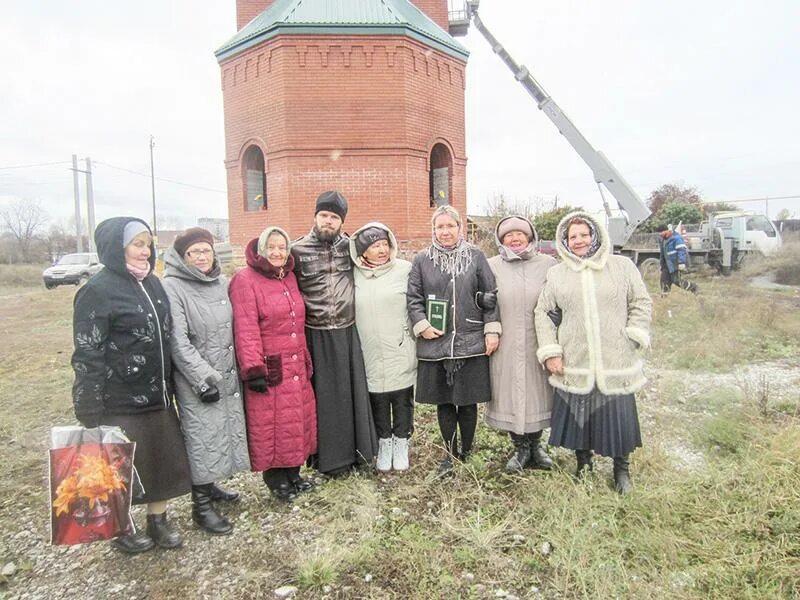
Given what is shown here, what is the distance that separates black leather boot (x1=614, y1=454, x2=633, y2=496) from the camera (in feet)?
10.8

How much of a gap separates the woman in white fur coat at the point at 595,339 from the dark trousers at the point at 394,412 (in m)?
0.97

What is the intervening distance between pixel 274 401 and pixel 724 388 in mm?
4653

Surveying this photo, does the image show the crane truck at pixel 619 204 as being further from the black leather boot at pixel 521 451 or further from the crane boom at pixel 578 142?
the black leather boot at pixel 521 451

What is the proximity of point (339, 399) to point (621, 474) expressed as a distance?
1820 mm

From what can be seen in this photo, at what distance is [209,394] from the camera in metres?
2.90

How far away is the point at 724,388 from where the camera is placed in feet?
18.1

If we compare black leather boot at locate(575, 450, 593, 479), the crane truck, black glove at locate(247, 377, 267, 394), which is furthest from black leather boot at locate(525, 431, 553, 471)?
the crane truck

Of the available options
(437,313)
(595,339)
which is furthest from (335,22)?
(595,339)

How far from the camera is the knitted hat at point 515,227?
11.4ft

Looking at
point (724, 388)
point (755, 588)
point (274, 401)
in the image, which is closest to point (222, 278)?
point (274, 401)

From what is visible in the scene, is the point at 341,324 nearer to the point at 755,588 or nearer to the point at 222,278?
the point at 222,278

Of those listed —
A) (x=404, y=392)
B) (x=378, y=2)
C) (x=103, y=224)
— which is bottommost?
(x=404, y=392)

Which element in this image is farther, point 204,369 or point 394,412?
point 394,412

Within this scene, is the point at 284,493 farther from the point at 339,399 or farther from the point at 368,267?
the point at 368,267
